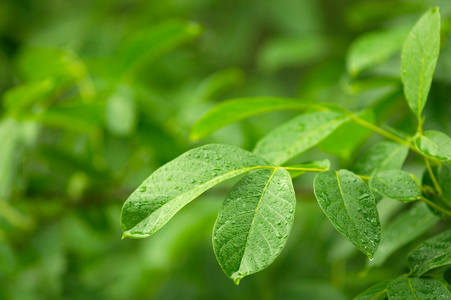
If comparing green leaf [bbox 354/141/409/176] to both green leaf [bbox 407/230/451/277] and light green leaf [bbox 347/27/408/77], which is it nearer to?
green leaf [bbox 407/230/451/277]

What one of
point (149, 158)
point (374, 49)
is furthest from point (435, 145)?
point (149, 158)

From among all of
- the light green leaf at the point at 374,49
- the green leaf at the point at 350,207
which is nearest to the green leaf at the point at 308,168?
the green leaf at the point at 350,207

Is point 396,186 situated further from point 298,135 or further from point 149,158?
point 149,158

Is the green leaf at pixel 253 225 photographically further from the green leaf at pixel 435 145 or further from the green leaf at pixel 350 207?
the green leaf at pixel 435 145

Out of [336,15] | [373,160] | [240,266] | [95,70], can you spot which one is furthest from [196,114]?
[336,15]

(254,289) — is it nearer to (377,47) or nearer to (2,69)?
(377,47)
